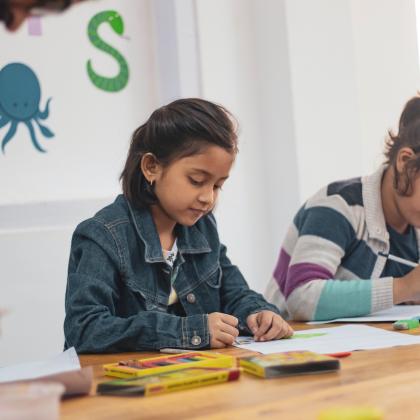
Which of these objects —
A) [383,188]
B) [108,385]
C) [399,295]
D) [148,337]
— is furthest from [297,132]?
[108,385]

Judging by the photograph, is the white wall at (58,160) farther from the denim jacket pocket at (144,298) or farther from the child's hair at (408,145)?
the child's hair at (408,145)

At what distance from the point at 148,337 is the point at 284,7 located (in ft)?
5.91

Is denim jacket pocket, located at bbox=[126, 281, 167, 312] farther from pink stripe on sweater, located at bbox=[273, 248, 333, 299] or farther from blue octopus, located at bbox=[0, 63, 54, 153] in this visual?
blue octopus, located at bbox=[0, 63, 54, 153]

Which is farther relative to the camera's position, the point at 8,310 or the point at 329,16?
the point at 329,16

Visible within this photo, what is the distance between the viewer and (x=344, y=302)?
1.83m

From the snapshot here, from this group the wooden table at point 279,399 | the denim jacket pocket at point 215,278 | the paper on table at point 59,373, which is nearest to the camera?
the wooden table at point 279,399

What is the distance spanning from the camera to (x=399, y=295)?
1.85 meters

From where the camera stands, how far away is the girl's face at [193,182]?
1672 mm

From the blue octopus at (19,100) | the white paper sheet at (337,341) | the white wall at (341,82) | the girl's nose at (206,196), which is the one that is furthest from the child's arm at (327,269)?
the white wall at (341,82)

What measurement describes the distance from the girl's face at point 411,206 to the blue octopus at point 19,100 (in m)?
1.10

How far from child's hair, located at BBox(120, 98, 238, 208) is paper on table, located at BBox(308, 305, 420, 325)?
1.36ft

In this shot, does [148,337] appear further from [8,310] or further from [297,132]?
[297,132]

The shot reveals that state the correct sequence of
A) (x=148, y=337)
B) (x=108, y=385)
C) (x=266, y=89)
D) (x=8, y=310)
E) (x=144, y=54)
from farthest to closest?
(x=266, y=89), (x=144, y=54), (x=148, y=337), (x=108, y=385), (x=8, y=310)

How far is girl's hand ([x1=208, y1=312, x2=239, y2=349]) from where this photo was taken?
146 cm
